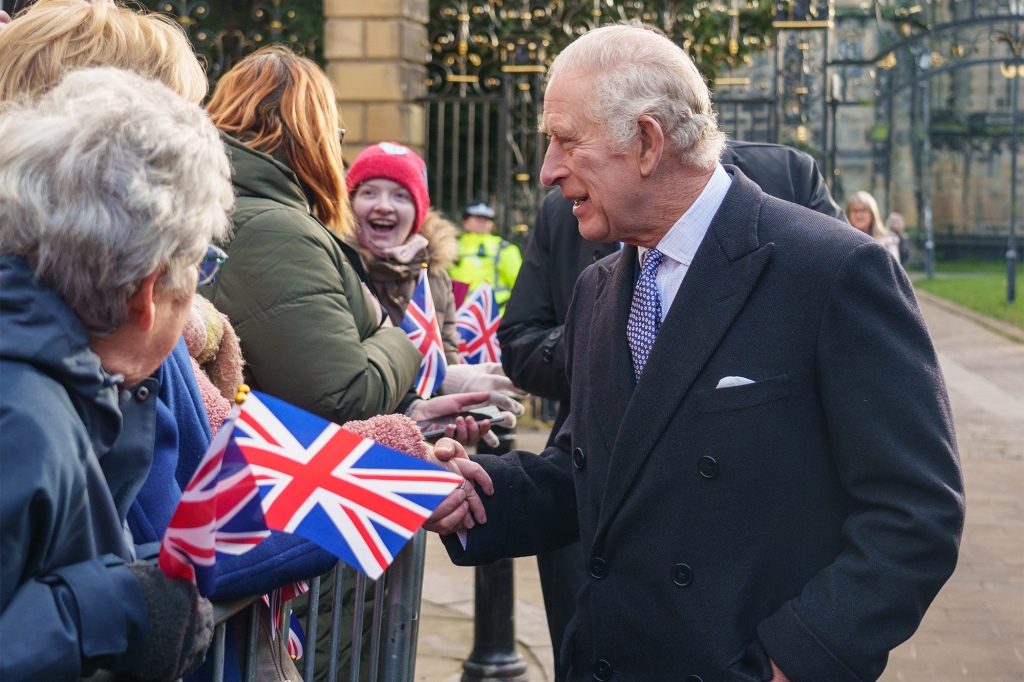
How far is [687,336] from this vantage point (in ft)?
7.31

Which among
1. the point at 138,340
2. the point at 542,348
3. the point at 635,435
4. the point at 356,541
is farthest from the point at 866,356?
the point at 542,348

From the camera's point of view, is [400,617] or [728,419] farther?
[400,617]

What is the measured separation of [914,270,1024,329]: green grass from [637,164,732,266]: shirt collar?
1806 centimetres

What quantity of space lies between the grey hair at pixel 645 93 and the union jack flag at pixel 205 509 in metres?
1.04

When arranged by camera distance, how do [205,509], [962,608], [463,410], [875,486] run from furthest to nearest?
[962,608] < [463,410] < [875,486] < [205,509]

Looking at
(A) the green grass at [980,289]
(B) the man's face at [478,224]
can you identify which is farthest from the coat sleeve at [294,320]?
(A) the green grass at [980,289]

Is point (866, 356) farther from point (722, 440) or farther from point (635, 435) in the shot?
point (635, 435)

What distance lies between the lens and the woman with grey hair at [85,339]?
1459mm

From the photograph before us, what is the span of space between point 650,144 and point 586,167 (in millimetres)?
142

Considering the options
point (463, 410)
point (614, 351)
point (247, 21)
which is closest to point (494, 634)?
point (463, 410)

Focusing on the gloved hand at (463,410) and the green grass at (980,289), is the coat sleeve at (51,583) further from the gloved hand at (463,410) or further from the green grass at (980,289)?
the green grass at (980,289)

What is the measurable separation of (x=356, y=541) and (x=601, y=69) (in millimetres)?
1051

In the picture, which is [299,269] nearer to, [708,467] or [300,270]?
[300,270]

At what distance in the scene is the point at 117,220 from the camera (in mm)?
1565
